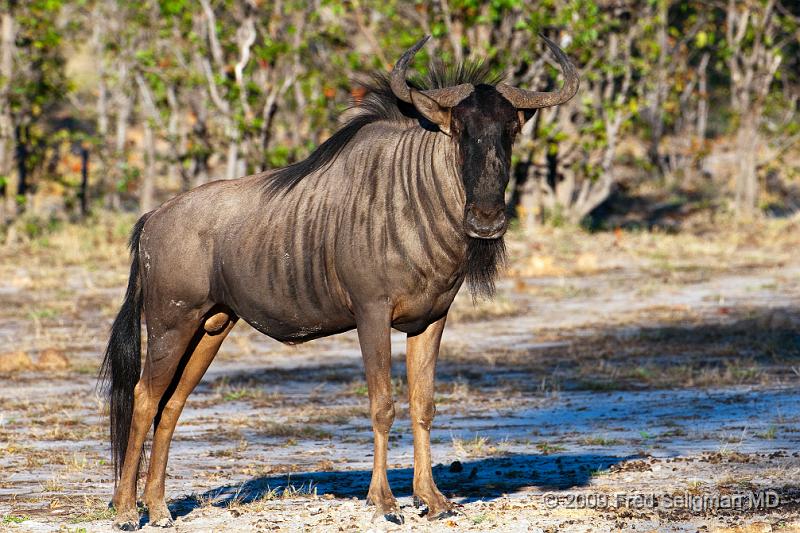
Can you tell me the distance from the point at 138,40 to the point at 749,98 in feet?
44.1

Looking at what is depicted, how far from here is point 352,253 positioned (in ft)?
21.5

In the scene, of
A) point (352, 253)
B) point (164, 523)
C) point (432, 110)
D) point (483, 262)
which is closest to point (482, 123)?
point (432, 110)

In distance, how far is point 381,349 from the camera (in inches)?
255

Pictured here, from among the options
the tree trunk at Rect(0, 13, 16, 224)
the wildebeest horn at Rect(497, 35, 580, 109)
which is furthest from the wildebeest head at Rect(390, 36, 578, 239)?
the tree trunk at Rect(0, 13, 16, 224)

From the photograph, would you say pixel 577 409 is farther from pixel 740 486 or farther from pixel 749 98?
pixel 749 98

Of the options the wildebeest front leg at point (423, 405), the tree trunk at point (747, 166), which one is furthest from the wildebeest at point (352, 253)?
the tree trunk at point (747, 166)

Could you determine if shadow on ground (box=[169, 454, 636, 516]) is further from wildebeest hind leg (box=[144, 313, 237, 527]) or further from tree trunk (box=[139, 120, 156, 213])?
tree trunk (box=[139, 120, 156, 213])

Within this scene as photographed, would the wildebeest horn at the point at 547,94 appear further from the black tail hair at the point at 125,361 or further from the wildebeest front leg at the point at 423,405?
the black tail hair at the point at 125,361

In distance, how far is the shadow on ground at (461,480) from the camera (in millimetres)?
7297

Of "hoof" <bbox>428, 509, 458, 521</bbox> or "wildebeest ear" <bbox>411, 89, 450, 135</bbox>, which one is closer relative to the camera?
"wildebeest ear" <bbox>411, 89, 450, 135</bbox>

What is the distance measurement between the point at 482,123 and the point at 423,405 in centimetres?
161

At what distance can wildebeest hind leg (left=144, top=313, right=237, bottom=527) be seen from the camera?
7.00 metres

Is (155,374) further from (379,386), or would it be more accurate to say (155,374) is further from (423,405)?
(423,405)

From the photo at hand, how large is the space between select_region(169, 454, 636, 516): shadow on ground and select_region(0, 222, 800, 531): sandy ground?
2 centimetres
